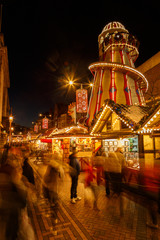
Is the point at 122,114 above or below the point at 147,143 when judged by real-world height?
above

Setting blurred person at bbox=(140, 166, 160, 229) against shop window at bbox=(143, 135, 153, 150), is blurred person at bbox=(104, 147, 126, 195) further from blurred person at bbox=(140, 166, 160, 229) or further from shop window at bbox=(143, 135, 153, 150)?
shop window at bbox=(143, 135, 153, 150)

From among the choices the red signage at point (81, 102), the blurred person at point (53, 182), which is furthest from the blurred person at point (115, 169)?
the red signage at point (81, 102)

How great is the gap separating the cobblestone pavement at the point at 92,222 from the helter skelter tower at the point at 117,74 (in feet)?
37.8

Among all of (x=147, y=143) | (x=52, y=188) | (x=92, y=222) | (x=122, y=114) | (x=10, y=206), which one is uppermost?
(x=122, y=114)

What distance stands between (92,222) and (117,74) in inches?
581

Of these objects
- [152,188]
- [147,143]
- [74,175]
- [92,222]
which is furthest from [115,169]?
[147,143]

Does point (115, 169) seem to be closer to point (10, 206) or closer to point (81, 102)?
point (10, 206)

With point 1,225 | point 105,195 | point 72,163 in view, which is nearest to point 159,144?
point 105,195

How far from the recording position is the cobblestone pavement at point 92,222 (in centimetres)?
404

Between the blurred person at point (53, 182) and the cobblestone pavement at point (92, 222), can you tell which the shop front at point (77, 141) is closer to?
the cobblestone pavement at point (92, 222)

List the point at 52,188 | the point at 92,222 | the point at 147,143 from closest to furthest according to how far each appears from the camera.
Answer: the point at 92,222
the point at 52,188
the point at 147,143

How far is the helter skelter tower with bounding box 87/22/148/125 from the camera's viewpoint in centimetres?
1630

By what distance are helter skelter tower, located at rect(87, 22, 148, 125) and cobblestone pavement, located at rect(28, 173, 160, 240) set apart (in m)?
11.5

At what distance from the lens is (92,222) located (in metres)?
4.70
